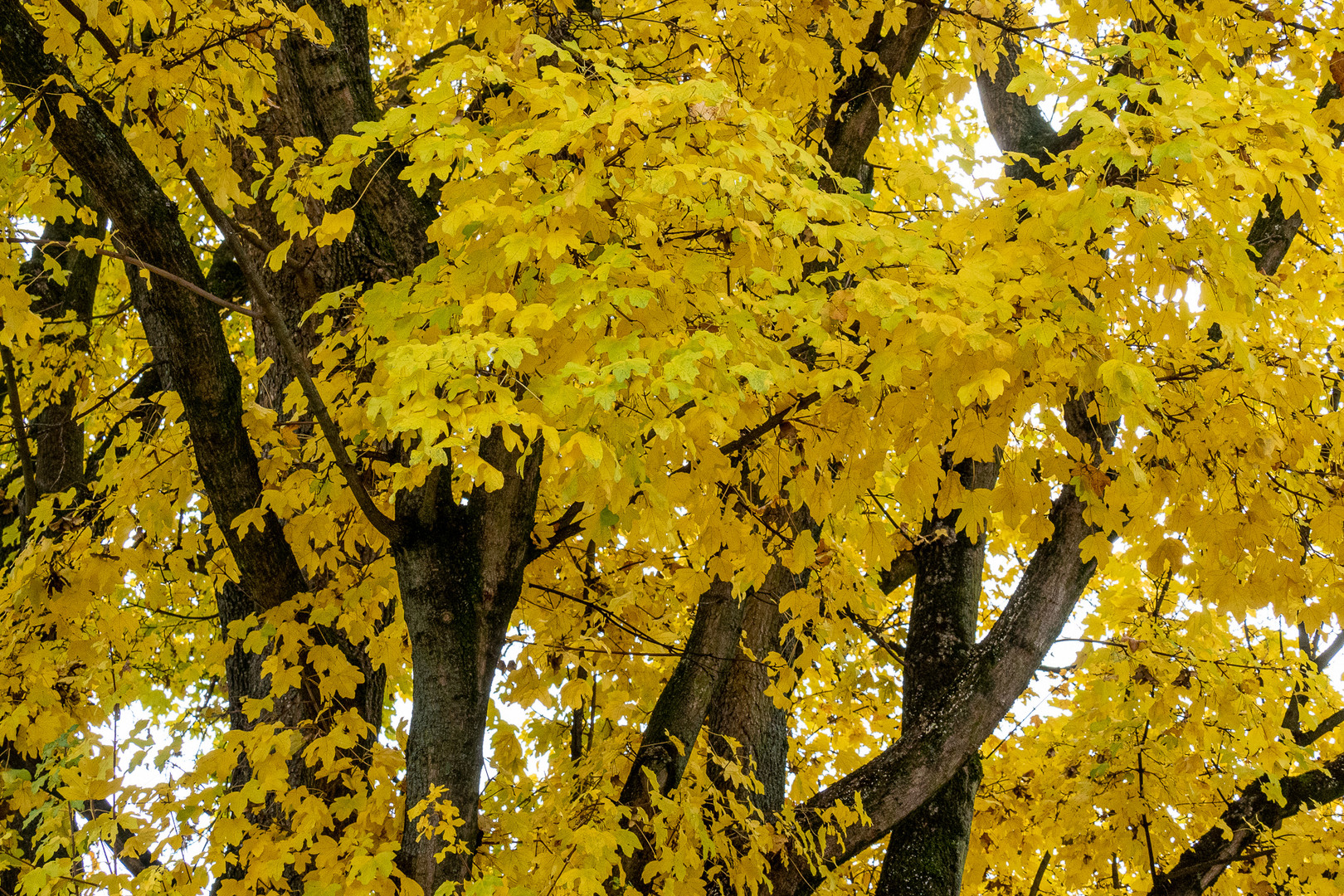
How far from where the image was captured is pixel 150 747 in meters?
3.39

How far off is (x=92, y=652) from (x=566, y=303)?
3.25 metres

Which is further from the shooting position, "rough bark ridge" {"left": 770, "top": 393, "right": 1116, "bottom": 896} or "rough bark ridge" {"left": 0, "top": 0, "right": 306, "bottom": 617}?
"rough bark ridge" {"left": 770, "top": 393, "right": 1116, "bottom": 896}

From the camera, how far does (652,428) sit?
2.68 metres

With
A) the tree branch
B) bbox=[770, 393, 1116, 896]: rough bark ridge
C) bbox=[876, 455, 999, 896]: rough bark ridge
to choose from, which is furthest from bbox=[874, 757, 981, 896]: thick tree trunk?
the tree branch

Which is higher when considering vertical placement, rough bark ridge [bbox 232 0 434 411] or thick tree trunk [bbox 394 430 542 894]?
rough bark ridge [bbox 232 0 434 411]

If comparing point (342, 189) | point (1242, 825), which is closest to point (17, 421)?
point (342, 189)

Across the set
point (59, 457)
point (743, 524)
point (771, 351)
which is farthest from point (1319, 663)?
point (59, 457)

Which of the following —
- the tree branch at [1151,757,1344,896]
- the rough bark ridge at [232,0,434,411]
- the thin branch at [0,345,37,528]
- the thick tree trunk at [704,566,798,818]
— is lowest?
the tree branch at [1151,757,1344,896]

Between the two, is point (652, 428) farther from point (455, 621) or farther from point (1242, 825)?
point (1242, 825)

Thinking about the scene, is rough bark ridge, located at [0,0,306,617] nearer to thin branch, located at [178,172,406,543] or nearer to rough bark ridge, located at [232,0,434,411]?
thin branch, located at [178,172,406,543]

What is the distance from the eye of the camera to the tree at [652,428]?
2432 millimetres

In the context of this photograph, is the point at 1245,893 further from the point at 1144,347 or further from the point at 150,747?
the point at 150,747

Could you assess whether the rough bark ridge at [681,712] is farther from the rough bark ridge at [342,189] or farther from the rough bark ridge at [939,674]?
the rough bark ridge at [342,189]

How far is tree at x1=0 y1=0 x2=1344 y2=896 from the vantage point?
243 centimetres
